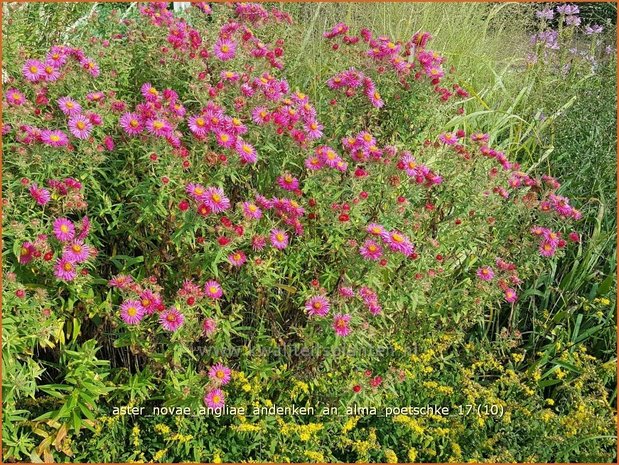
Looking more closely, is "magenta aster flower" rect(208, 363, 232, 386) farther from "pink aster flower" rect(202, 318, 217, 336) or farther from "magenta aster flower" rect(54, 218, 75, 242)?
"magenta aster flower" rect(54, 218, 75, 242)

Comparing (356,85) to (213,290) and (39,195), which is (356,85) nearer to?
(213,290)

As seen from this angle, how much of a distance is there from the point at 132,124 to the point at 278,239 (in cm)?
67

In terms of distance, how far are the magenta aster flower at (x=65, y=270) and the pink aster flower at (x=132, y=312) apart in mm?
210

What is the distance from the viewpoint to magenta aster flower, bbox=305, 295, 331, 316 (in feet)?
7.84

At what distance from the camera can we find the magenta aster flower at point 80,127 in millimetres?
2447

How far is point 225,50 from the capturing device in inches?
112

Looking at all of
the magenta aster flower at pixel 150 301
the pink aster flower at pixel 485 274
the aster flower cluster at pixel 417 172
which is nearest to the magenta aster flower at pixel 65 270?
the magenta aster flower at pixel 150 301

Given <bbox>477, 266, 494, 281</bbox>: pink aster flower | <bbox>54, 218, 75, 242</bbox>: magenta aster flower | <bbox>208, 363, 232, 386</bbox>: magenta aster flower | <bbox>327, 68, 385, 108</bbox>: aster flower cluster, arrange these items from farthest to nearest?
1. <bbox>327, 68, 385, 108</bbox>: aster flower cluster
2. <bbox>477, 266, 494, 281</bbox>: pink aster flower
3. <bbox>208, 363, 232, 386</bbox>: magenta aster flower
4. <bbox>54, 218, 75, 242</bbox>: magenta aster flower

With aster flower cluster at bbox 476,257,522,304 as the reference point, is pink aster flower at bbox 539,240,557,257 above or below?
above

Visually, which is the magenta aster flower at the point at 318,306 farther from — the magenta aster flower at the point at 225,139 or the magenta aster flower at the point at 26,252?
the magenta aster flower at the point at 26,252

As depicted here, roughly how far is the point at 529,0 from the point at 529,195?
14.4ft

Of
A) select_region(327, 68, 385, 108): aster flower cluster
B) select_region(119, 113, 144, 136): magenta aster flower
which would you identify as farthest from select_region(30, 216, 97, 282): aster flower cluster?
select_region(327, 68, 385, 108): aster flower cluster

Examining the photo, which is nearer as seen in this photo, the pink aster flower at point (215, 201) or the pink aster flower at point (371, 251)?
the pink aster flower at point (215, 201)

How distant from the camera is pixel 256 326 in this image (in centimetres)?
283
